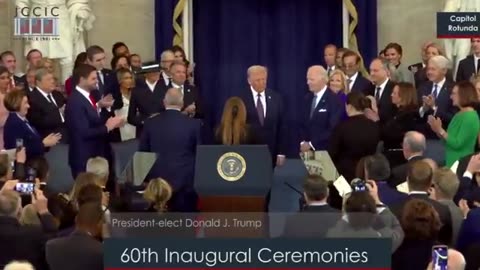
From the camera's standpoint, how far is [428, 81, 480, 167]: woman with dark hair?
12438mm

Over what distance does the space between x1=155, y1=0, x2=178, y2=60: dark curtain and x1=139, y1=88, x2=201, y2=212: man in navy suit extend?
5463 millimetres

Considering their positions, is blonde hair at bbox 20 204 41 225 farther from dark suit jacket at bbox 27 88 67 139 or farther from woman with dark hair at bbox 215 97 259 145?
dark suit jacket at bbox 27 88 67 139

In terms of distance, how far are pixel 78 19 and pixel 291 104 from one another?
317 centimetres

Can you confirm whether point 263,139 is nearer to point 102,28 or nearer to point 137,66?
point 137,66

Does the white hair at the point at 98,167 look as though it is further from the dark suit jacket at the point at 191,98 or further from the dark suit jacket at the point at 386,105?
the dark suit jacket at the point at 386,105

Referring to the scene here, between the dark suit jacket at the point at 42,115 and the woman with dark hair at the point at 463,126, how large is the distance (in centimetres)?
388

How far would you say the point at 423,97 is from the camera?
1363 cm

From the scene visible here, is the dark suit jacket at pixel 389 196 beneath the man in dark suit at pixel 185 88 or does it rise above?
beneath

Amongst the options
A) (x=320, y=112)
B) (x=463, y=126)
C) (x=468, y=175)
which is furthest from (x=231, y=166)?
(x=463, y=126)

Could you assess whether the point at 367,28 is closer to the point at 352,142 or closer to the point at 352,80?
the point at 352,80

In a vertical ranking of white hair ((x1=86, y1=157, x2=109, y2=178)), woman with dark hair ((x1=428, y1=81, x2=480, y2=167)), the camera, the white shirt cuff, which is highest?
woman with dark hair ((x1=428, y1=81, x2=480, y2=167))

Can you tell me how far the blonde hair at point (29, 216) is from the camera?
922cm

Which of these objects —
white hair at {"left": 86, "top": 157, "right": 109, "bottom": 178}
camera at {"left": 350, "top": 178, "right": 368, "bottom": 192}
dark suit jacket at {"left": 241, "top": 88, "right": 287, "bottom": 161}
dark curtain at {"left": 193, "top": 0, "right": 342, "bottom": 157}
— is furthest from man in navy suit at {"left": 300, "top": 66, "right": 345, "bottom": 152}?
dark curtain at {"left": 193, "top": 0, "right": 342, "bottom": 157}

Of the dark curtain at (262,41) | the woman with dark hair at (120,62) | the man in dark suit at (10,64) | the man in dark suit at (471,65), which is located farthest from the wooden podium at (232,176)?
the dark curtain at (262,41)
